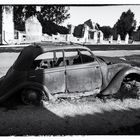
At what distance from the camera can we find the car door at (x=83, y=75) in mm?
4969

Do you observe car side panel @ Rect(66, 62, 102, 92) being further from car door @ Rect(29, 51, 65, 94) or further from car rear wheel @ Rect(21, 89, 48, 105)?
car rear wheel @ Rect(21, 89, 48, 105)

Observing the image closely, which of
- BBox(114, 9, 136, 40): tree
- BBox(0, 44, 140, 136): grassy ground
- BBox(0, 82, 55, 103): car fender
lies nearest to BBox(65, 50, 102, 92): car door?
BBox(0, 44, 140, 136): grassy ground

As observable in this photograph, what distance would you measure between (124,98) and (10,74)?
116 inches

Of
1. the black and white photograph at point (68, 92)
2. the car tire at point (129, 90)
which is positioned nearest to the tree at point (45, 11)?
the black and white photograph at point (68, 92)

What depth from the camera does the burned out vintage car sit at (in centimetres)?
474

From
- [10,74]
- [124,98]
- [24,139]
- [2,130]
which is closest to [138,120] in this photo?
[124,98]

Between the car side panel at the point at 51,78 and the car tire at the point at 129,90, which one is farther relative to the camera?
the car tire at the point at 129,90

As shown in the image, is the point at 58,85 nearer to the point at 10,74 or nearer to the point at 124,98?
the point at 10,74

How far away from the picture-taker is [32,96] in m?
4.78

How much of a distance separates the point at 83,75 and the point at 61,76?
55 centimetres

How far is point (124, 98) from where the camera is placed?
5.29 meters

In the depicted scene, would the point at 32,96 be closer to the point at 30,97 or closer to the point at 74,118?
the point at 30,97

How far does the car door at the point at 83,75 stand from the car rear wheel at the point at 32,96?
677 millimetres

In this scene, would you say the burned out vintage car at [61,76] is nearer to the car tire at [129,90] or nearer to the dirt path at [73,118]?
the dirt path at [73,118]
